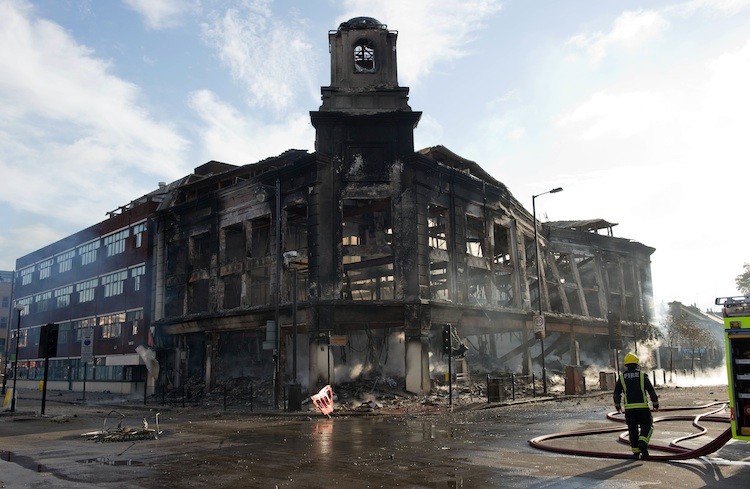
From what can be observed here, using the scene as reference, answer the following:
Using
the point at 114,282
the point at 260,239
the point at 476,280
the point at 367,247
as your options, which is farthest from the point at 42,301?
the point at 476,280

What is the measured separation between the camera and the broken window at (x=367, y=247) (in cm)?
3150

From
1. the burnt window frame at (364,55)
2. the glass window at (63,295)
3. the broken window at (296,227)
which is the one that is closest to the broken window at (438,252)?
the broken window at (296,227)

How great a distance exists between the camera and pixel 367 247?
31.5 meters

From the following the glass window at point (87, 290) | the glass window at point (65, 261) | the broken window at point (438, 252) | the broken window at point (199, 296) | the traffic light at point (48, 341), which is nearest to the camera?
the traffic light at point (48, 341)

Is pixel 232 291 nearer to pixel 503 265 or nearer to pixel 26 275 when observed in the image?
pixel 503 265

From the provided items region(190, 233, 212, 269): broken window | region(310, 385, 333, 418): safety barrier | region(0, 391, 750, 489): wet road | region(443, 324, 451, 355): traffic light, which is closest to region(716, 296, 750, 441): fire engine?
region(0, 391, 750, 489): wet road

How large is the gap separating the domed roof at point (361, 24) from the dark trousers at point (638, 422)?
2983 centimetres

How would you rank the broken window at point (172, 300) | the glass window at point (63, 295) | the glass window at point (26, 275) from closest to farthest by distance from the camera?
the broken window at point (172, 300) < the glass window at point (63, 295) < the glass window at point (26, 275)

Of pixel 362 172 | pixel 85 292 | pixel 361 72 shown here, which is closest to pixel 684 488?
pixel 362 172

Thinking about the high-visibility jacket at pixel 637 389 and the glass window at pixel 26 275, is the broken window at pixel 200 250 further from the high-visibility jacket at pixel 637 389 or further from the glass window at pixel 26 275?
the glass window at pixel 26 275

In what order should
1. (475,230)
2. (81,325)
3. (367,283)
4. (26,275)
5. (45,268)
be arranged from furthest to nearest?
1. (26,275)
2. (45,268)
3. (81,325)
4. (367,283)
5. (475,230)

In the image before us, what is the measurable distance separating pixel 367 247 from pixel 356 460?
841 inches

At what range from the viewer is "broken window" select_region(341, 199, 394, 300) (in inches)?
1240

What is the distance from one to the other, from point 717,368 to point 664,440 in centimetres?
5896
